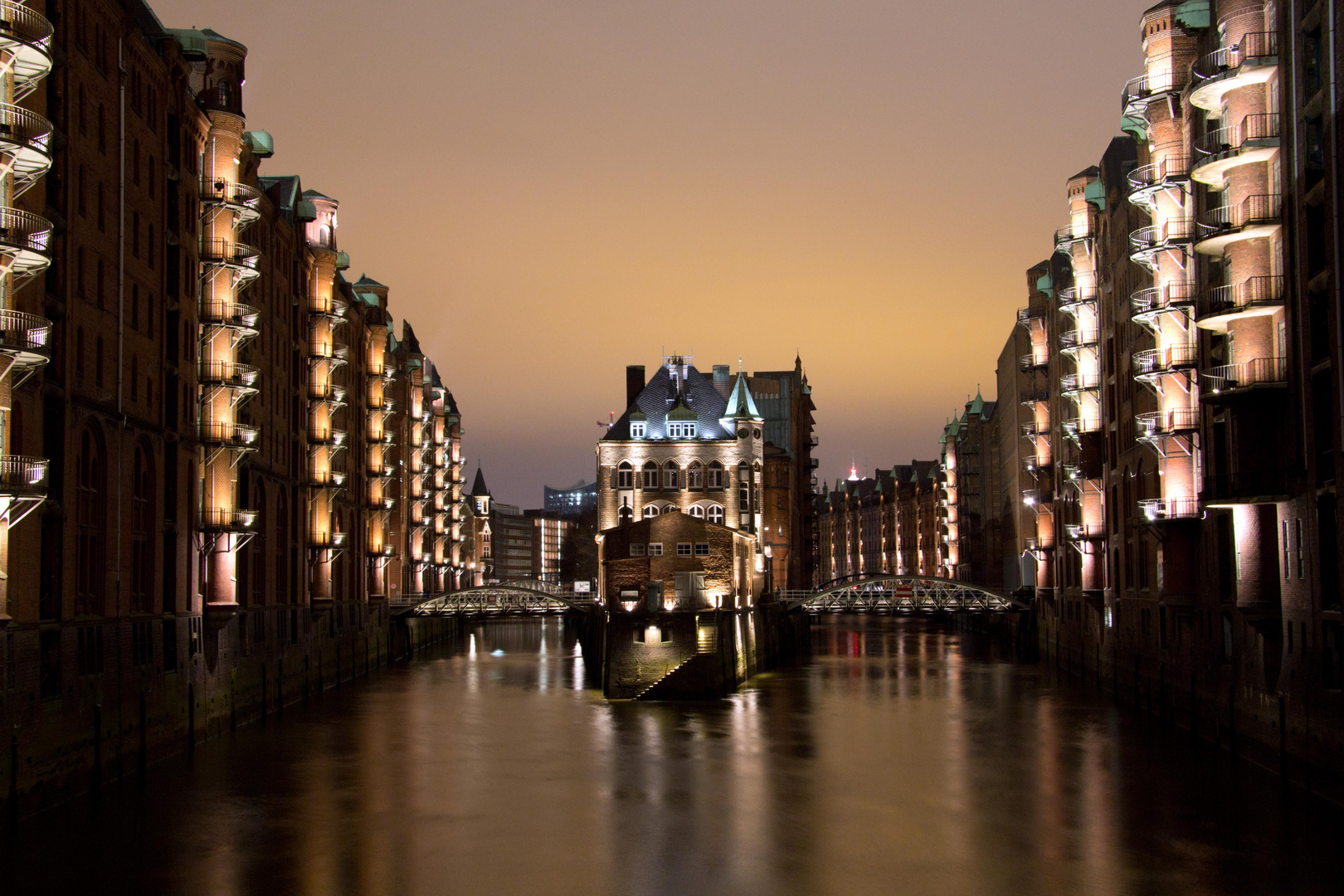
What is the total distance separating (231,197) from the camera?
48875 millimetres

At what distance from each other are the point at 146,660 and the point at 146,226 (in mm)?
13388

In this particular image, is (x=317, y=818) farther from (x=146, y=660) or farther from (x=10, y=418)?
(x=10, y=418)

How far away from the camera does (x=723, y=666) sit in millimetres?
65312

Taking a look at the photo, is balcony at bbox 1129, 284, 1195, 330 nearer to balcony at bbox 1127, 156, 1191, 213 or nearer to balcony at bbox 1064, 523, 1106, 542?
balcony at bbox 1127, 156, 1191, 213

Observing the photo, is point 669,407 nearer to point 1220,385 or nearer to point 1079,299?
point 1079,299

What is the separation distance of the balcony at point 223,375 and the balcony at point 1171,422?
104 feet

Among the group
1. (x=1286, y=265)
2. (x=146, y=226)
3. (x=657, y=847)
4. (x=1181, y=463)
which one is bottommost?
(x=657, y=847)

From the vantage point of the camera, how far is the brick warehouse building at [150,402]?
3231cm

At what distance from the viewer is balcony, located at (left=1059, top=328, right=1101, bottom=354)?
65250 mm

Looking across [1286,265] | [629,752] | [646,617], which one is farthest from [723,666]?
[1286,265]

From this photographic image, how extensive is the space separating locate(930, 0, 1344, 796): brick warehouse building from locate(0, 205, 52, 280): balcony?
2997cm

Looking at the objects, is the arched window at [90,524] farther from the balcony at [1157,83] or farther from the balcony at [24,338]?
the balcony at [1157,83]

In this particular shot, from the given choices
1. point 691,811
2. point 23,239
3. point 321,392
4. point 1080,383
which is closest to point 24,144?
point 23,239

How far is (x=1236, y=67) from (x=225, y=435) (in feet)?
114
